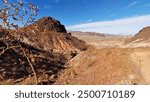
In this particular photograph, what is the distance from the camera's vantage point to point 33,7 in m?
9.50

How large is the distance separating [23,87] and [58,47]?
4360 centimetres

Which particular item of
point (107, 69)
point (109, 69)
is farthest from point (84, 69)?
point (109, 69)

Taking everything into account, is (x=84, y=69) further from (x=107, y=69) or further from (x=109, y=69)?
(x=109, y=69)

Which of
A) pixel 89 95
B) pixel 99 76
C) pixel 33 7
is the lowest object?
pixel 99 76

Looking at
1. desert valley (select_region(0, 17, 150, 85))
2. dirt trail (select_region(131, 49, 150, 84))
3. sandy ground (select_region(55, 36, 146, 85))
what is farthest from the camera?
desert valley (select_region(0, 17, 150, 85))

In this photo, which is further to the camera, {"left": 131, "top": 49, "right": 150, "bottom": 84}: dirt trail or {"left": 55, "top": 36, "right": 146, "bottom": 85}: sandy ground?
{"left": 55, "top": 36, "right": 146, "bottom": 85}: sandy ground

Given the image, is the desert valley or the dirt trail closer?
the dirt trail

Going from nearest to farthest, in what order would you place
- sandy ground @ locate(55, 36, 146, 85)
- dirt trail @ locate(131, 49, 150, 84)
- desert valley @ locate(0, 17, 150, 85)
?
dirt trail @ locate(131, 49, 150, 84)
sandy ground @ locate(55, 36, 146, 85)
desert valley @ locate(0, 17, 150, 85)

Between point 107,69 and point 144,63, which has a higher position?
point 144,63

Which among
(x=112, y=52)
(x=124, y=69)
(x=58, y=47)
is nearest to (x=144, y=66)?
(x=124, y=69)

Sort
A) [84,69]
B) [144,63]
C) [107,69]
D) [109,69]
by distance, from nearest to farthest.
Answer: [144,63] → [109,69] → [107,69] → [84,69]

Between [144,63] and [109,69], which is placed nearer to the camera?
[144,63]

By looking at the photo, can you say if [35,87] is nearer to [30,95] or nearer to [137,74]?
[30,95]

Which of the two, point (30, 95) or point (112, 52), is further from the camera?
point (112, 52)
